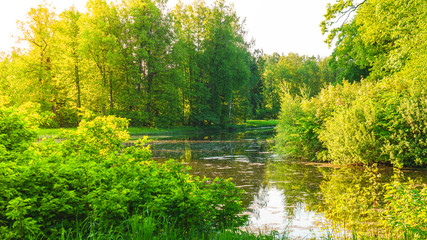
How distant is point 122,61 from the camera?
41.3 m

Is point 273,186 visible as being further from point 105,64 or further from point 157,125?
point 105,64

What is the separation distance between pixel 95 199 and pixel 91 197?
0.53 ft

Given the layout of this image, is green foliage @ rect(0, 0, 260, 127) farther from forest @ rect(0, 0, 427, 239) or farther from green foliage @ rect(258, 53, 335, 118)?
green foliage @ rect(258, 53, 335, 118)

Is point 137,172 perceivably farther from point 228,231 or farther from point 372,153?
point 372,153

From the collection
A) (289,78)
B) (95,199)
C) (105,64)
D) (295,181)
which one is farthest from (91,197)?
(289,78)

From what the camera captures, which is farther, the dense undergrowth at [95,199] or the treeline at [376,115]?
the treeline at [376,115]

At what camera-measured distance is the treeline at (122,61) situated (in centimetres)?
3962

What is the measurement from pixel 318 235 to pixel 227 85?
4611 cm

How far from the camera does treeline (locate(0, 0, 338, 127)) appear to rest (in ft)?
130

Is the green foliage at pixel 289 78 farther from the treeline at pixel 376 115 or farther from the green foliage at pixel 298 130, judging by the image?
the treeline at pixel 376 115

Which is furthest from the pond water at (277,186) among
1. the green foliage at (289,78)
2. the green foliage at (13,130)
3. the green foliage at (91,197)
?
the green foliage at (289,78)

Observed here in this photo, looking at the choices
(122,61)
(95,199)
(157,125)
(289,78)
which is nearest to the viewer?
(95,199)

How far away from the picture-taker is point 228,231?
4395 millimetres

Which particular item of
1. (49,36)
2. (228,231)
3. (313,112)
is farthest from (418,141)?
(49,36)
